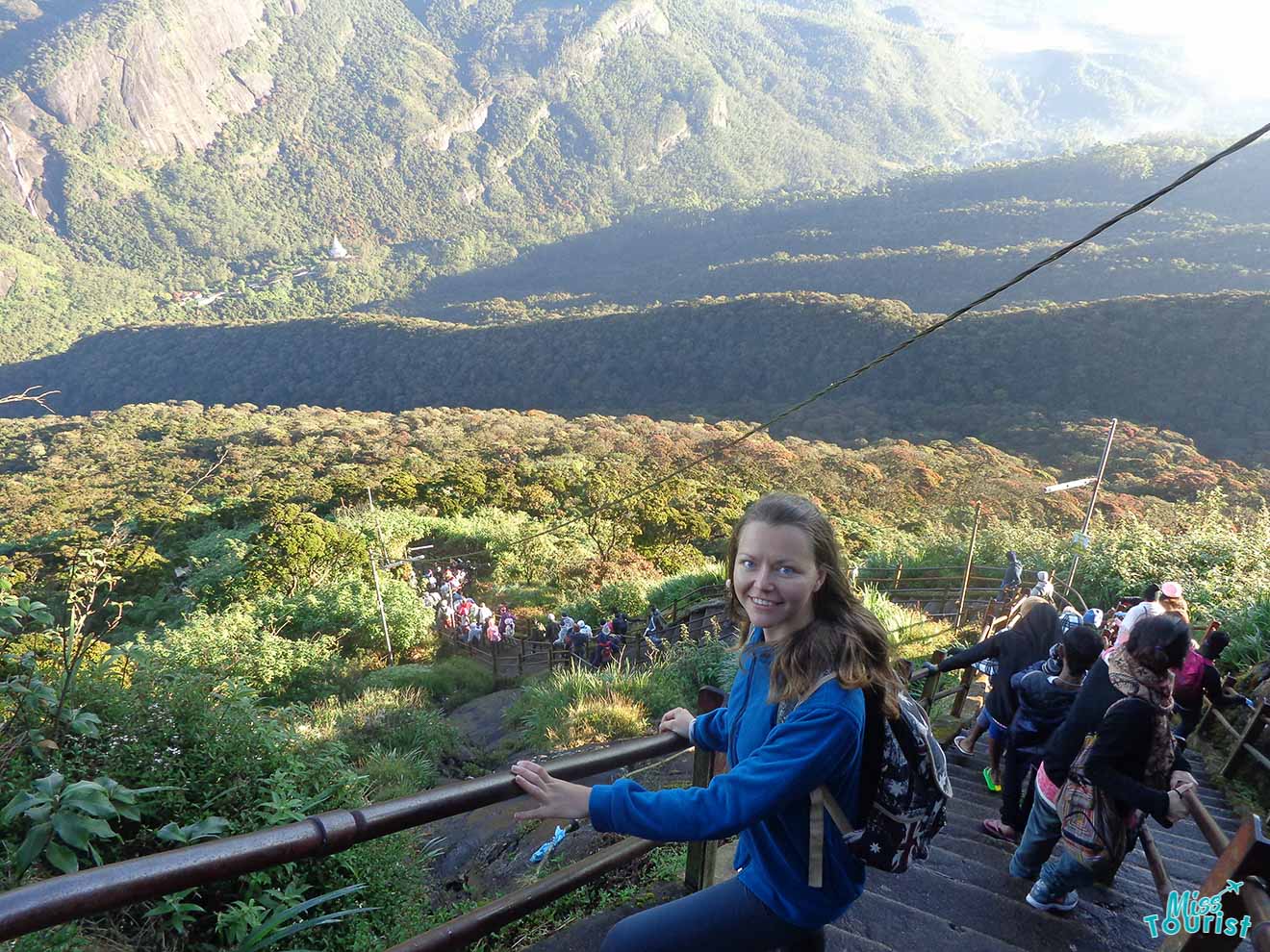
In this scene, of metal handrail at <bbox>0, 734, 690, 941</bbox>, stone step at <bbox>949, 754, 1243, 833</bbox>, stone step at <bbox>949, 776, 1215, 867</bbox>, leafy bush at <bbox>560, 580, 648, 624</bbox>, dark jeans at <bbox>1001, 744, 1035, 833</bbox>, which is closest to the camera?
metal handrail at <bbox>0, 734, 690, 941</bbox>

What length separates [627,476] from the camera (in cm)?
3070

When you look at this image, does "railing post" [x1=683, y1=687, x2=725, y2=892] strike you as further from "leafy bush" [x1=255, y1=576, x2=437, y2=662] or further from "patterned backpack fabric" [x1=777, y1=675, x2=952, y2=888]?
"leafy bush" [x1=255, y1=576, x2=437, y2=662]

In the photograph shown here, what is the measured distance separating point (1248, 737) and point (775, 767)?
508 centimetres

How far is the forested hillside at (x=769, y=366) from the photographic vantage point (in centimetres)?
4416

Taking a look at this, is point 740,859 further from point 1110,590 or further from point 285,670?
point 1110,590

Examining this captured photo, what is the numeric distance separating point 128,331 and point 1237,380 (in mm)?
115541

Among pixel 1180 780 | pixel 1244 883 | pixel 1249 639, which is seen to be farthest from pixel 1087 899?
pixel 1249 639

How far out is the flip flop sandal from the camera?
11.6 ft

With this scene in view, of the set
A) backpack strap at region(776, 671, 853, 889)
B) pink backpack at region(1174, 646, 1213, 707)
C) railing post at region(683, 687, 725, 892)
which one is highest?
backpack strap at region(776, 671, 853, 889)

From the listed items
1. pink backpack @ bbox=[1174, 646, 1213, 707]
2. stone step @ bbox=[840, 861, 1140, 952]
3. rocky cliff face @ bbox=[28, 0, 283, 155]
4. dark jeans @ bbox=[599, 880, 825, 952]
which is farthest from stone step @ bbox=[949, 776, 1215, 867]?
rocky cliff face @ bbox=[28, 0, 283, 155]

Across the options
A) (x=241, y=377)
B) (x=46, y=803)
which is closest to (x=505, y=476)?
(x=46, y=803)

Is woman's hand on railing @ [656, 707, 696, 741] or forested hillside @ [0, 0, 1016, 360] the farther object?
forested hillside @ [0, 0, 1016, 360]

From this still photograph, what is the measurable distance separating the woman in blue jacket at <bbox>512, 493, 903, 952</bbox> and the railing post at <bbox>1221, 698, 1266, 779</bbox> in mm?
4642

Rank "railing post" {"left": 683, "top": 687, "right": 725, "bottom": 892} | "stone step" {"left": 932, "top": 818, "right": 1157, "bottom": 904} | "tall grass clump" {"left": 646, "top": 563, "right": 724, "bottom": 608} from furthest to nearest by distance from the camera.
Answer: "tall grass clump" {"left": 646, "top": 563, "right": 724, "bottom": 608} → "stone step" {"left": 932, "top": 818, "right": 1157, "bottom": 904} → "railing post" {"left": 683, "top": 687, "right": 725, "bottom": 892}
